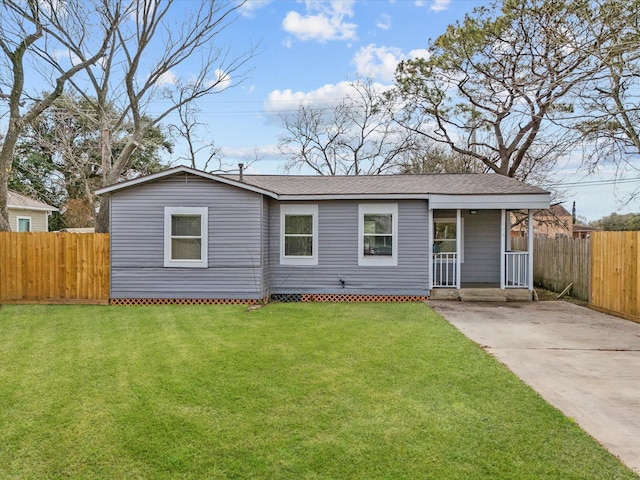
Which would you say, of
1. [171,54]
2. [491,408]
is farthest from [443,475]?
[171,54]

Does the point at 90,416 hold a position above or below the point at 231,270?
below

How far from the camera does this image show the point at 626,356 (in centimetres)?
588

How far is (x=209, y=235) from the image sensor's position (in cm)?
1028

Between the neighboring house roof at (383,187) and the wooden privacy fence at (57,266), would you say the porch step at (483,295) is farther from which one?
the wooden privacy fence at (57,266)

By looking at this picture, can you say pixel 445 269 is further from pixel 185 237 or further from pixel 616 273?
pixel 185 237

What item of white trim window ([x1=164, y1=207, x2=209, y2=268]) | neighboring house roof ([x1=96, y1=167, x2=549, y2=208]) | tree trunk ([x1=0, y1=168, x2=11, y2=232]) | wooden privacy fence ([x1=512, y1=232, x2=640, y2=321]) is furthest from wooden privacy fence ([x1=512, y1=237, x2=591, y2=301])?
tree trunk ([x1=0, y1=168, x2=11, y2=232])

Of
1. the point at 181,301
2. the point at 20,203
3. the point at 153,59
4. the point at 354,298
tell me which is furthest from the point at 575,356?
the point at 20,203

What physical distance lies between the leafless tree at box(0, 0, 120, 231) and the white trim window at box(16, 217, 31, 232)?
250 inches

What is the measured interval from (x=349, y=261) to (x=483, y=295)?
342 centimetres

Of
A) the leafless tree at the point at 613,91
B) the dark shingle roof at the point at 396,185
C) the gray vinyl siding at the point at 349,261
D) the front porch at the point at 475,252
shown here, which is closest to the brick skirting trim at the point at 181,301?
the gray vinyl siding at the point at 349,261

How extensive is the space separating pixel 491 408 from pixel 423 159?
2179 cm

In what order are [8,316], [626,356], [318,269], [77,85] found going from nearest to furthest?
1. [626,356]
2. [8,316]
3. [318,269]
4. [77,85]

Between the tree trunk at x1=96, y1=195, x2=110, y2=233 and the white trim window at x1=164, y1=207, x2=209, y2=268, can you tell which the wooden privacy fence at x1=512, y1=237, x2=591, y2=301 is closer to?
the white trim window at x1=164, y1=207, x2=209, y2=268

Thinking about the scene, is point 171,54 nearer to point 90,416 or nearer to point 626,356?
point 90,416
